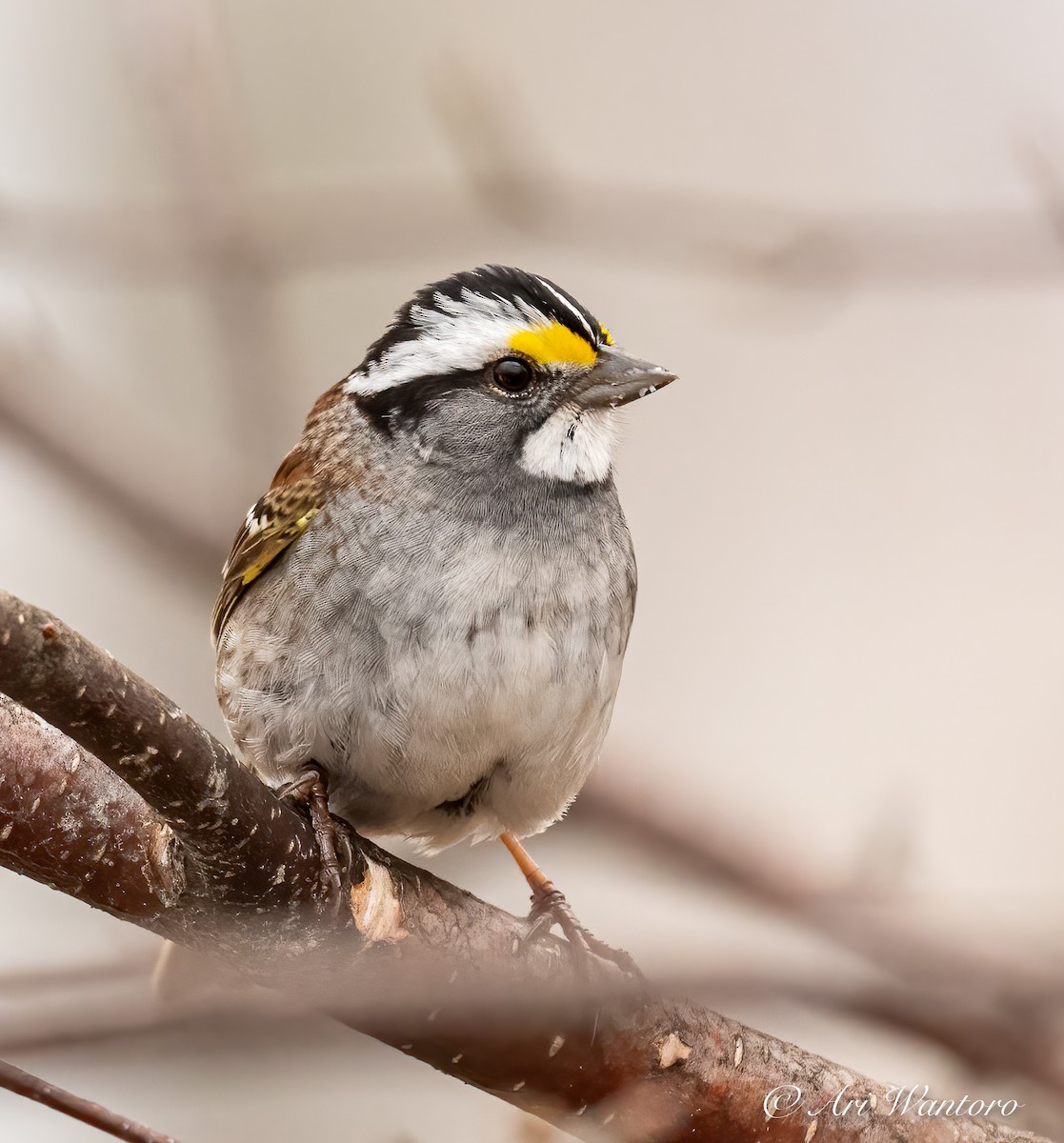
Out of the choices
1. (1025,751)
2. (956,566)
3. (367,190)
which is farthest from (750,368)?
(367,190)

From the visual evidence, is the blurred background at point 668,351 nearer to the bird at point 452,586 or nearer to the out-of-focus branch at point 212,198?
the out-of-focus branch at point 212,198

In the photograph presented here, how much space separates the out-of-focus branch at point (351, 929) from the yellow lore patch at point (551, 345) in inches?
56.0

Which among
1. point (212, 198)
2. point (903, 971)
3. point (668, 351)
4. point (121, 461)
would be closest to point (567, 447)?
point (121, 461)

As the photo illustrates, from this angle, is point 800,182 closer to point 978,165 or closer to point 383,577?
point 978,165

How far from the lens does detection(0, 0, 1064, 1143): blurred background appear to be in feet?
13.6

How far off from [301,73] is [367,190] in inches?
149

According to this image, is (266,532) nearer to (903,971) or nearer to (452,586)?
(452,586)

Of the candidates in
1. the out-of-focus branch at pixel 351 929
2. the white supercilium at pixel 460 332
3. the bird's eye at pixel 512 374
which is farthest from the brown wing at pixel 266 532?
the out-of-focus branch at pixel 351 929

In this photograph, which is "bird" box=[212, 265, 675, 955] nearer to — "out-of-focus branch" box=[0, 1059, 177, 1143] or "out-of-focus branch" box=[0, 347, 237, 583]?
"out-of-focus branch" box=[0, 347, 237, 583]

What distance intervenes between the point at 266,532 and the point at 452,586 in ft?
2.30

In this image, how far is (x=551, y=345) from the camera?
3.86 metres

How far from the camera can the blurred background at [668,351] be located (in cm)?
416

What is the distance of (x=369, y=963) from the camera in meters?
2.85

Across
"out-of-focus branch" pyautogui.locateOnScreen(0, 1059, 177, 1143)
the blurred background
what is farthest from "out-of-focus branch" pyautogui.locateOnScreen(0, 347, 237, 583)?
"out-of-focus branch" pyautogui.locateOnScreen(0, 1059, 177, 1143)
